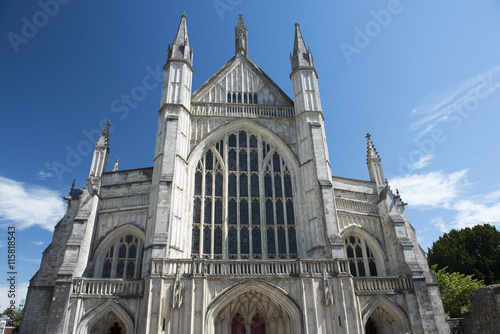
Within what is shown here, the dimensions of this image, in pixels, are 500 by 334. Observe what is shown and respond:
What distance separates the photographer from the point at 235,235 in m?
18.2

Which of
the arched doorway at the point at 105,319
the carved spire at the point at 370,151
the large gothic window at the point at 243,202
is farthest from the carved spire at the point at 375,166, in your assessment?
the arched doorway at the point at 105,319

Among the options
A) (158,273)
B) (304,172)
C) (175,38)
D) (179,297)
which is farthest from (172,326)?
(175,38)

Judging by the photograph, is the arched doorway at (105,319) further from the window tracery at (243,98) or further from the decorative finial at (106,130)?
the window tracery at (243,98)

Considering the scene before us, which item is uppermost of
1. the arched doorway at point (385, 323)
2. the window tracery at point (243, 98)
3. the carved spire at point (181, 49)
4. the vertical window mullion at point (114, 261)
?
the carved spire at point (181, 49)

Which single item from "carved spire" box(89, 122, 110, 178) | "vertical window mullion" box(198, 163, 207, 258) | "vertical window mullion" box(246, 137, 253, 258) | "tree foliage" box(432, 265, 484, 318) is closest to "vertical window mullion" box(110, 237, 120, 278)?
"carved spire" box(89, 122, 110, 178)

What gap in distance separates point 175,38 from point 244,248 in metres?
14.4

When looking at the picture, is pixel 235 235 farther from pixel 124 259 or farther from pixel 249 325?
pixel 124 259

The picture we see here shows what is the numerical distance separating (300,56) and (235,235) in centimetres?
1298

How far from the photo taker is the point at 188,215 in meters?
18.1

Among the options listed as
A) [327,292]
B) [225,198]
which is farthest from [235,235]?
[327,292]

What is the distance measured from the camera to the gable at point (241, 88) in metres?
22.6

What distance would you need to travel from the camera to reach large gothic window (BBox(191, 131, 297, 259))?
18.0 m

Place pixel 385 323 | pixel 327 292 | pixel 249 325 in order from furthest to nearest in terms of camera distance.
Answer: pixel 385 323 < pixel 249 325 < pixel 327 292

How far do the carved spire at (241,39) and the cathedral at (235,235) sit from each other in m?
2.18
